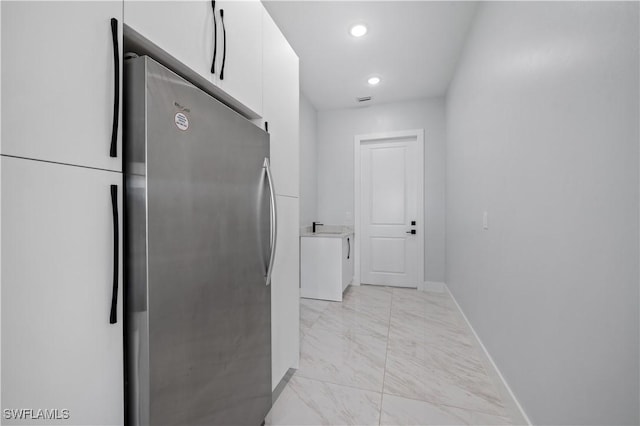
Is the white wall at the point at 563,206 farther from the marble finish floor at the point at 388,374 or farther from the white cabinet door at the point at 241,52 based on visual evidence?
the white cabinet door at the point at 241,52

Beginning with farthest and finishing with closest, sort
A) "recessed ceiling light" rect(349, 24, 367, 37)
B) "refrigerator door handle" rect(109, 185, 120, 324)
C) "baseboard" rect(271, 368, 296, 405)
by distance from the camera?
"recessed ceiling light" rect(349, 24, 367, 37) < "baseboard" rect(271, 368, 296, 405) < "refrigerator door handle" rect(109, 185, 120, 324)

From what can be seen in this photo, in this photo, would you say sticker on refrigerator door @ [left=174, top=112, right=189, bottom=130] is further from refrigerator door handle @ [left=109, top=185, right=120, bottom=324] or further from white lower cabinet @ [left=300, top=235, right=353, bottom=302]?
white lower cabinet @ [left=300, top=235, right=353, bottom=302]

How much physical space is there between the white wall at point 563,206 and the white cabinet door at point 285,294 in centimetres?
123

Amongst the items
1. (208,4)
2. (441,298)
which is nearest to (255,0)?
(208,4)

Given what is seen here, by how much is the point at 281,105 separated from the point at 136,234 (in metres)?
1.17

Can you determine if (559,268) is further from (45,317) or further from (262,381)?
(45,317)

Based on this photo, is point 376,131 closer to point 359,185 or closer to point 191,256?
point 359,185

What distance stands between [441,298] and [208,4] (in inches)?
142

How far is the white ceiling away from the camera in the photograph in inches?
82.8

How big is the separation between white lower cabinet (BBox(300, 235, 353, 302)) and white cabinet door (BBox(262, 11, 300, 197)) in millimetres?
1628

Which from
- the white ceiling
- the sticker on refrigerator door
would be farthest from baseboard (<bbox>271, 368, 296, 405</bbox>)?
the white ceiling

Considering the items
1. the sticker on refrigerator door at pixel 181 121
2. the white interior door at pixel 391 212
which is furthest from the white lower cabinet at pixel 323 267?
the sticker on refrigerator door at pixel 181 121

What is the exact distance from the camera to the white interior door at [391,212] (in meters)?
3.83

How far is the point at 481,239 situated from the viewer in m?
1.99
